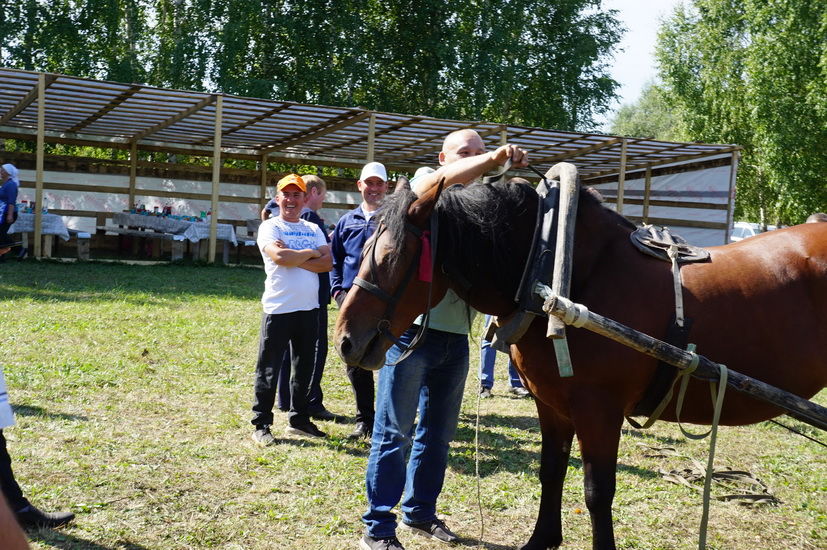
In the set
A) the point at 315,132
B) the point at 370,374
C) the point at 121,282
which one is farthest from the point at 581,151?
the point at 370,374

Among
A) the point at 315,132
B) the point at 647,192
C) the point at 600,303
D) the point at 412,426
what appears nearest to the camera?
the point at 600,303

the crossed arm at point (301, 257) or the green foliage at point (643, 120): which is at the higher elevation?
the green foliage at point (643, 120)

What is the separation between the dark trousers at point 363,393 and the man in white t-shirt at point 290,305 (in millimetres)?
318

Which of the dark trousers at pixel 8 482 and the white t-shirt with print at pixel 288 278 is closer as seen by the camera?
the dark trousers at pixel 8 482

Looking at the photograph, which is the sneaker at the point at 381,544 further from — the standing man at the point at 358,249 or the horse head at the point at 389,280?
the standing man at the point at 358,249

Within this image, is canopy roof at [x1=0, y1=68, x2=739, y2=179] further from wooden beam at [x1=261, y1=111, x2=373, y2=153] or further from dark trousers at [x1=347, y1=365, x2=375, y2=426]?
dark trousers at [x1=347, y1=365, x2=375, y2=426]

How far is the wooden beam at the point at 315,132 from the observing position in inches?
608

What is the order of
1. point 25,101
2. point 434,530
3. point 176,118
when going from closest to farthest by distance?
point 434,530 < point 25,101 < point 176,118

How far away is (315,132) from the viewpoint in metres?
17.3

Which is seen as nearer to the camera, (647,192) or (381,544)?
(381,544)

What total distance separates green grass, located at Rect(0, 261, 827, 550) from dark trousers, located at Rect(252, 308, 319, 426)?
250mm

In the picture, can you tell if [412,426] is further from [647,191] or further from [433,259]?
[647,191]

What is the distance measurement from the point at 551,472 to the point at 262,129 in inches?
601

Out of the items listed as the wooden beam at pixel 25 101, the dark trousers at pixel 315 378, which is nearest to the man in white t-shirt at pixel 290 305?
the dark trousers at pixel 315 378
